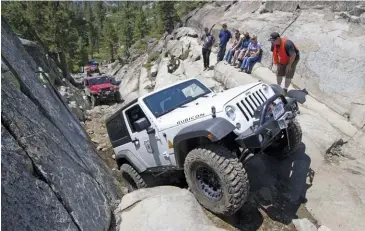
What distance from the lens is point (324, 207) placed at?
20.4 ft

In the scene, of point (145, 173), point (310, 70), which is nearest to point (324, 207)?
point (145, 173)

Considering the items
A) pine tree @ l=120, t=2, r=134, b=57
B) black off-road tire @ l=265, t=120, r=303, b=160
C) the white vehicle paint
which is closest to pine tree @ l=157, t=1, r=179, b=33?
pine tree @ l=120, t=2, r=134, b=57

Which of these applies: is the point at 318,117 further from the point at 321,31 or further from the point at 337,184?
the point at 321,31

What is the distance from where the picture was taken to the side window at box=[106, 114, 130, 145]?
7441 mm

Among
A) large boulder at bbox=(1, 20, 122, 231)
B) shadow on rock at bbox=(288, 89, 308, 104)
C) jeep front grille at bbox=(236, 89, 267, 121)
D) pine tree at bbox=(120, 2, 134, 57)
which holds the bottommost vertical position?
pine tree at bbox=(120, 2, 134, 57)

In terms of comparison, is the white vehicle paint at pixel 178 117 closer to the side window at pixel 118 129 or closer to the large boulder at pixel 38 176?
the side window at pixel 118 129

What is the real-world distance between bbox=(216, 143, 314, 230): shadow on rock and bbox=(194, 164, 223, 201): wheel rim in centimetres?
57

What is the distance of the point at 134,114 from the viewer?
23.2 ft

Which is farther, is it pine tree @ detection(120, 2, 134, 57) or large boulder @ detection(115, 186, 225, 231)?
pine tree @ detection(120, 2, 134, 57)

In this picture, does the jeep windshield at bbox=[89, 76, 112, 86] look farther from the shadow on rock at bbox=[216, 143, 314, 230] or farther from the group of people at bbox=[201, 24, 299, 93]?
the shadow on rock at bbox=[216, 143, 314, 230]

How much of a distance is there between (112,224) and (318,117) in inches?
251

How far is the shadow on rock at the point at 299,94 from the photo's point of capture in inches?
398

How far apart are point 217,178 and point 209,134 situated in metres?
0.84

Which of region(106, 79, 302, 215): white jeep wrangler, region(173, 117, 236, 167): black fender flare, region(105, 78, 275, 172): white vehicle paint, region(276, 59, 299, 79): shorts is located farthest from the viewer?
region(276, 59, 299, 79): shorts
